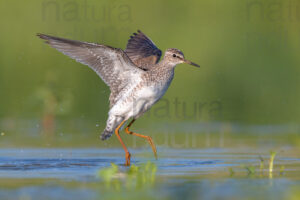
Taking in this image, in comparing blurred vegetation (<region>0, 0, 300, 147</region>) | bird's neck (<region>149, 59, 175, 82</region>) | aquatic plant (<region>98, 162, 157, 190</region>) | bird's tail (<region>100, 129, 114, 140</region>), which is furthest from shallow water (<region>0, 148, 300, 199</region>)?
blurred vegetation (<region>0, 0, 300, 147</region>)

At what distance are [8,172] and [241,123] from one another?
17.4 feet

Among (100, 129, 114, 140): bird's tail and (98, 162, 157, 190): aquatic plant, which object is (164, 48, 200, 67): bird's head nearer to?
(100, 129, 114, 140): bird's tail

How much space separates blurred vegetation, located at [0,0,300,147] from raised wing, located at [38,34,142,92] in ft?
8.62

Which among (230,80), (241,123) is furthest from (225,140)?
(230,80)

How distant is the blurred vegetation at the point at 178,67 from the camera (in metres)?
12.6

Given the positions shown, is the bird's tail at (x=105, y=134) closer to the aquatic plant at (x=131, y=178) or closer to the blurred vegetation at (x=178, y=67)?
the blurred vegetation at (x=178, y=67)

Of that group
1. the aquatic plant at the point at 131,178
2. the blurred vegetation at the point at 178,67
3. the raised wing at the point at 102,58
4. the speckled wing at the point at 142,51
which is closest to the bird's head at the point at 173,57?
the raised wing at the point at 102,58

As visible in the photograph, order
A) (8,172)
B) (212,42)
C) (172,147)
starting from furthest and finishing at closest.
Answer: (212,42) < (172,147) < (8,172)

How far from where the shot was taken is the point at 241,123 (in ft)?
39.2

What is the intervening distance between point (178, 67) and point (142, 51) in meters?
7.38

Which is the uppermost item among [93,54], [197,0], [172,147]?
[197,0]

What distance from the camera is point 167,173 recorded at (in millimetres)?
7453

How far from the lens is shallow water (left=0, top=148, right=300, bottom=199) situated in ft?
19.9

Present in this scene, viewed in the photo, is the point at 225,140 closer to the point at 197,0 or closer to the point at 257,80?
the point at 257,80
